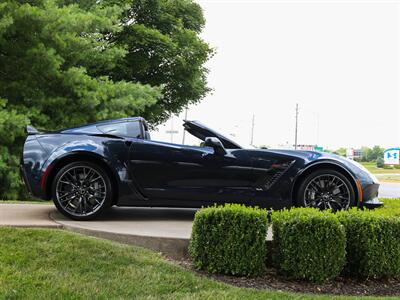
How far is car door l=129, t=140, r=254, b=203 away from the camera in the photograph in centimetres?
491

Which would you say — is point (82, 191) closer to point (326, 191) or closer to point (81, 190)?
point (81, 190)

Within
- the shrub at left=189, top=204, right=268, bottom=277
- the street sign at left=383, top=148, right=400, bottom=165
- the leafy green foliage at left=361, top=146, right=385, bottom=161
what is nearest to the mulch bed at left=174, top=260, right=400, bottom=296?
the shrub at left=189, top=204, right=268, bottom=277

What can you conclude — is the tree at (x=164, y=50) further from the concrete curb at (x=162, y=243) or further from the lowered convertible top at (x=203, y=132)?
the concrete curb at (x=162, y=243)

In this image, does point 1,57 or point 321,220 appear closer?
point 321,220

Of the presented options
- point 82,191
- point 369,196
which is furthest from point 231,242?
point 369,196

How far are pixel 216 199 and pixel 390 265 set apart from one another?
1897 mm

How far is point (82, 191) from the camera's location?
194 inches

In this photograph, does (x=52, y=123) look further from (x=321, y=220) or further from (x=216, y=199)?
(x=321, y=220)

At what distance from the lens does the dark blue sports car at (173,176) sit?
4.91m

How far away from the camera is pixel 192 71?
22.4m

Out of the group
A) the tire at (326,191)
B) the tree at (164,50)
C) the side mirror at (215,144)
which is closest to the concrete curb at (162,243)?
the side mirror at (215,144)

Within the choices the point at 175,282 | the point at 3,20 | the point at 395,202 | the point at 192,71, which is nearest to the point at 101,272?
the point at 175,282

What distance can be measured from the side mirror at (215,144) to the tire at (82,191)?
1.20 meters

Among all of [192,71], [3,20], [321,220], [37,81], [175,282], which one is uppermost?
[192,71]
